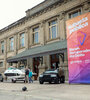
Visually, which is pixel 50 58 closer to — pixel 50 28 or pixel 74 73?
pixel 50 28

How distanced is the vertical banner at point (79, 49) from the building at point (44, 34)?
9.80 feet

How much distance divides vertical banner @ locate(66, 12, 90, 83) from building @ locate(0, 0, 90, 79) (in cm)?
299

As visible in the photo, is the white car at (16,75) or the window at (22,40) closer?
the white car at (16,75)

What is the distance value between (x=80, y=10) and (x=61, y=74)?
8742 millimetres

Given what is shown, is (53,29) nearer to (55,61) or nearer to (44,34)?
(44,34)

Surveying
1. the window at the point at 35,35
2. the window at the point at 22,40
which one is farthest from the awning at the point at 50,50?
the window at the point at 22,40

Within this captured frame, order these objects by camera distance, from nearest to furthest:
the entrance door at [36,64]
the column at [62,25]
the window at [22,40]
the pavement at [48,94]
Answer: the pavement at [48,94]
the column at [62,25]
the entrance door at [36,64]
the window at [22,40]

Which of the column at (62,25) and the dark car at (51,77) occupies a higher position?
the column at (62,25)

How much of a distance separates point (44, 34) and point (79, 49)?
11107 mm

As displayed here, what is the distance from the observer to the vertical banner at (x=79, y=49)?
41.5ft

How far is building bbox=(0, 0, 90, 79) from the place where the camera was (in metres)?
19.8

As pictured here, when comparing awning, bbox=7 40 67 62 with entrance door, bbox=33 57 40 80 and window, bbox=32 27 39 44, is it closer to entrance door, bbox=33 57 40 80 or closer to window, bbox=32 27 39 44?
entrance door, bbox=33 57 40 80

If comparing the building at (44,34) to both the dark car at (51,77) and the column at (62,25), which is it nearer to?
the column at (62,25)

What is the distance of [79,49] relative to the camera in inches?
520
